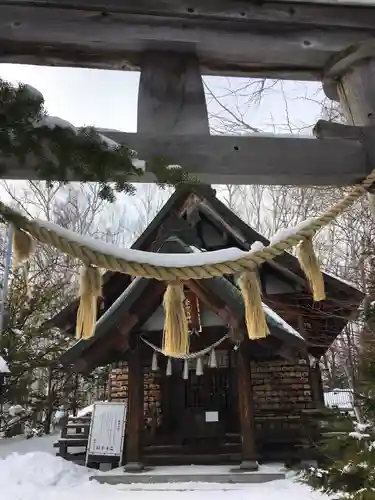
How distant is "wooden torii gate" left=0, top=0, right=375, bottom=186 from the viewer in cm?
243

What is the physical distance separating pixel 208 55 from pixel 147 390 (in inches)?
321

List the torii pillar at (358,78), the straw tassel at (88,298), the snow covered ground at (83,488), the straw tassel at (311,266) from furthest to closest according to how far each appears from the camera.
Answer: the snow covered ground at (83,488)
the torii pillar at (358,78)
the straw tassel at (311,266)
the straw tassel at (88,298)

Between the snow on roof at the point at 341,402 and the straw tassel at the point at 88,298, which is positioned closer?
the straw tassel at the point at 88,298

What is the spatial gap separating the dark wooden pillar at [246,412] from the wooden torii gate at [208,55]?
20.4ft

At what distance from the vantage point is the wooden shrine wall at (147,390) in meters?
9.28

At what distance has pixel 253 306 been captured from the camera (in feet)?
7.18

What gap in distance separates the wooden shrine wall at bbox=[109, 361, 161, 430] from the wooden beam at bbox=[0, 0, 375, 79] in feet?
25.6

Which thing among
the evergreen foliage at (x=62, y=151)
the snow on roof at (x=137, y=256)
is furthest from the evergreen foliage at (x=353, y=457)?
the evergreen foliage at (x=62, y=151)

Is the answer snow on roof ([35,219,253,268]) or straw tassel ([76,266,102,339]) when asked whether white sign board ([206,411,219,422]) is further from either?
snow on roof ([35,219,253,268])

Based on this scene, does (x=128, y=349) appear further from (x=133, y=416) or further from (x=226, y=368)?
(x=226, y=368)

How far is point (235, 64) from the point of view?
2.79 m

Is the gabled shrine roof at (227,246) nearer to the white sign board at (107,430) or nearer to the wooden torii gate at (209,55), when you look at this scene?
the white sign board at (107,430)

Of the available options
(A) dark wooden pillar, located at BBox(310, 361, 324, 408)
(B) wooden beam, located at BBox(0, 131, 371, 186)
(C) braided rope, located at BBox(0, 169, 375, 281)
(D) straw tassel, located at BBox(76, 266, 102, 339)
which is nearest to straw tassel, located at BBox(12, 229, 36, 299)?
(C) braided rope, located at BBox(0, 169, 375, 281)

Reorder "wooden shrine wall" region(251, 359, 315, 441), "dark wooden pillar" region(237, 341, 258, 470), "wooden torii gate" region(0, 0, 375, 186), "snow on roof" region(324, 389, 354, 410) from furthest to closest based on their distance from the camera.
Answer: "wooden shrine wall" region(251, 359, 315, 441) < "dark wooden pillar" region(237, 341, 258, 470) < "snow on roof" region(324, 389, 354, 410) < "wooden torii gate" region(0, 0, 375, 186)
